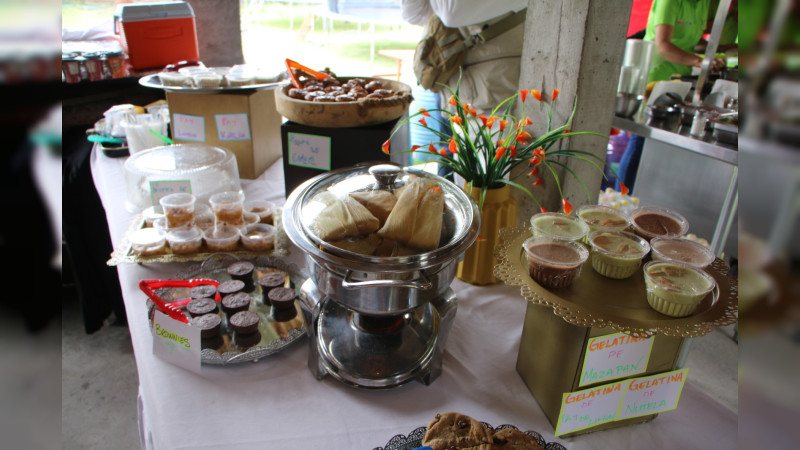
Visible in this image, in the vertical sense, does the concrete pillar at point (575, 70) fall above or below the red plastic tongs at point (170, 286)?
above

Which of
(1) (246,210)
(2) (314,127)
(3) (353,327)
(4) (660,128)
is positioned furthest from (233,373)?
(4) (660,128)

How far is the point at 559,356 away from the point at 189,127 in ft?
Answer: 5.01

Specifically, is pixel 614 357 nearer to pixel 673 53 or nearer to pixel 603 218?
pixel 603 218

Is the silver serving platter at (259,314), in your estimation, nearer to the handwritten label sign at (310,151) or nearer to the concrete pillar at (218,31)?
the handwritten label sign at (310,151)

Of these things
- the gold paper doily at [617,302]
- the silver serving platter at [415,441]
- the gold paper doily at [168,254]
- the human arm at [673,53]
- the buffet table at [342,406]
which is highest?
the human arm at [673,53]

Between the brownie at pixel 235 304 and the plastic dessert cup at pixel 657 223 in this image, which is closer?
the plastic dessert cup at pixel 657 223

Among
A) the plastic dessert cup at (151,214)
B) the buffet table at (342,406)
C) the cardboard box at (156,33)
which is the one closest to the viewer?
the buffet table at (342,406)

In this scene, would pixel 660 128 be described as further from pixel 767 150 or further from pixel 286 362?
pixel 767 150

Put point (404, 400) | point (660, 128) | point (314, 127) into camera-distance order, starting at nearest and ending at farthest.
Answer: point (404, 400) < point (314, 127) < point (660, 128)

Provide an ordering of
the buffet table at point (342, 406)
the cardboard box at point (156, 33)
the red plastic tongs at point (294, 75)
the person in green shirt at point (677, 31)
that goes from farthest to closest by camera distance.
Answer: the person in green shirt at point (677, 31)
the cardboard box at point (156, 33)
the red plastic tongs at point (294, 75)
the buffet table at point (342, 406)

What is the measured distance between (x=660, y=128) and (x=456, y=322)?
1876mm

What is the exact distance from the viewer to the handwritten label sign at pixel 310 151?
142 centimetres

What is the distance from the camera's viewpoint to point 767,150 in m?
0.12

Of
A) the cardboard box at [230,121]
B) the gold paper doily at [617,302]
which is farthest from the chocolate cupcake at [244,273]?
the cardboard box at [230,121]
